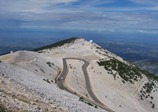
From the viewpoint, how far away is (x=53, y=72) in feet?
266

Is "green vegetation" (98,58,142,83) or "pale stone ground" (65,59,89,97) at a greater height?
"pale stone ground" (65,59,89,97)

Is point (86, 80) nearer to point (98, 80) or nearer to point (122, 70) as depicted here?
point (98, 80)

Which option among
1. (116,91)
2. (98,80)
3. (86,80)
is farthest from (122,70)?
(86,80)

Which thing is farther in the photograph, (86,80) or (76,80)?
(86,80)

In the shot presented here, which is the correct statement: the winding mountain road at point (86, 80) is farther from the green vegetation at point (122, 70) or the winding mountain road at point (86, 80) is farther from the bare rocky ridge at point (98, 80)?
the green vegetation at point (122, 70)

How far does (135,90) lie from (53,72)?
78.5 feet

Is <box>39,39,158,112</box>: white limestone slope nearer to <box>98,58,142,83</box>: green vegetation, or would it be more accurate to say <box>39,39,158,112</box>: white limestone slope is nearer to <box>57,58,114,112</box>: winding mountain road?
<box>57,58,114,112</box>: winding mountain road

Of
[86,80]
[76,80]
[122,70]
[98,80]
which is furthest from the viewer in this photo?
[122,70]

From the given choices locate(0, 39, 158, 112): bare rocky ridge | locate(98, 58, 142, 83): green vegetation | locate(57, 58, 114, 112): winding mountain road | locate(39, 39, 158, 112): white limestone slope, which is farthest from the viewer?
locate(98, 58, 142, 83): green vegetation

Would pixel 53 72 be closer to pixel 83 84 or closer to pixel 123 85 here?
pixel 83 84

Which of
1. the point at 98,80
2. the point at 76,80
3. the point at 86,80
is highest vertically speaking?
the point at 76,80

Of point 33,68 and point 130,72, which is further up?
point 33,68

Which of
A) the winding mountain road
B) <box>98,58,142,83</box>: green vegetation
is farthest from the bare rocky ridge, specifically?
the winding mountain road

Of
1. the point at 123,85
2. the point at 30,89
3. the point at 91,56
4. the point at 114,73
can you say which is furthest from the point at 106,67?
the point at 30,89
